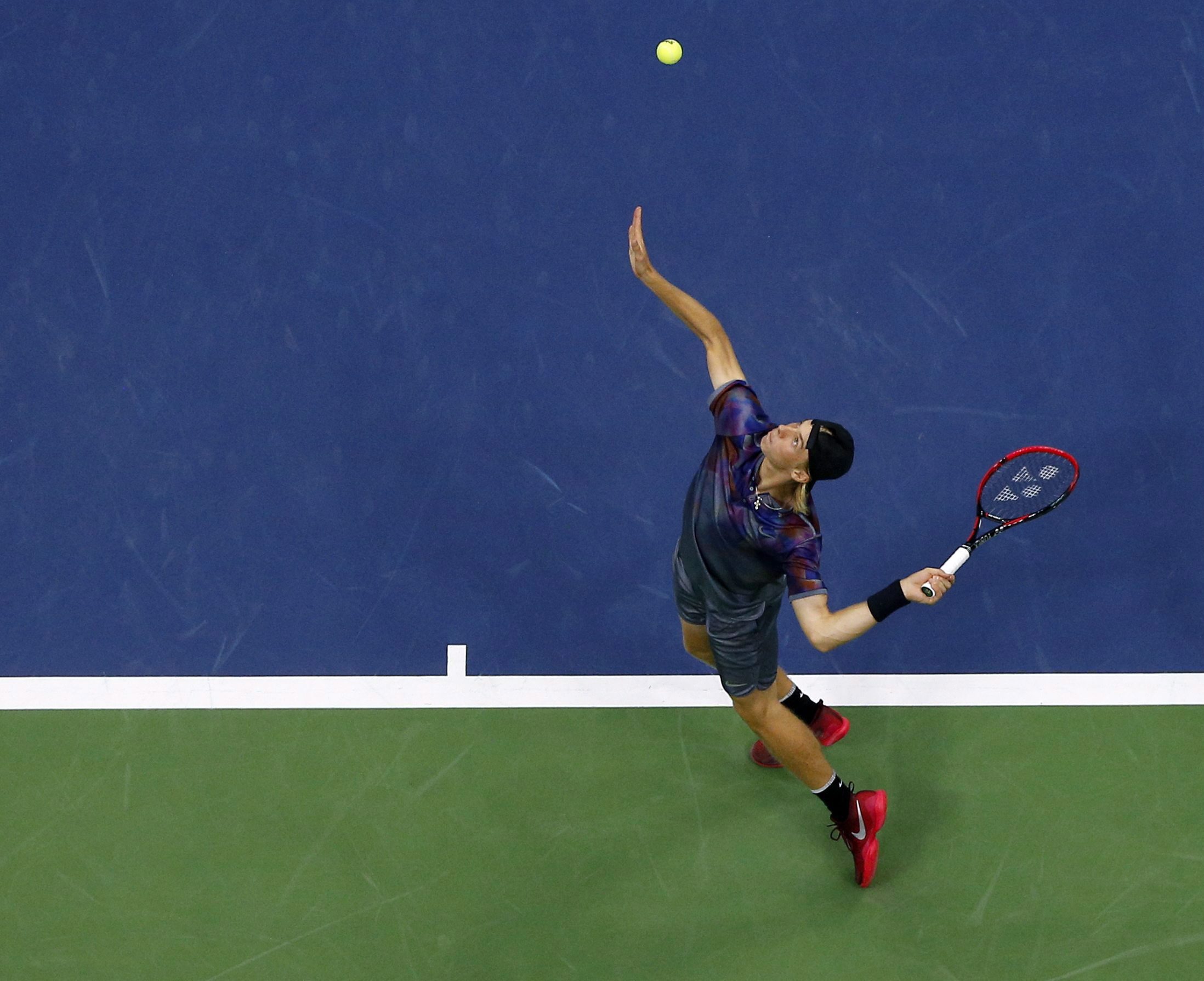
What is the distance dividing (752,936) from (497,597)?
1.71 m

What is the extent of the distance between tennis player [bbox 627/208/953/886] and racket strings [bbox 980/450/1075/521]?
721 millimetres

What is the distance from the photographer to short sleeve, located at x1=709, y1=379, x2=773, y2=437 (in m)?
4.31

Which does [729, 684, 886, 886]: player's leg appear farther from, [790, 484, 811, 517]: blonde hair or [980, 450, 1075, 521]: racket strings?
[980, 450, 1075, 521]: racket strings

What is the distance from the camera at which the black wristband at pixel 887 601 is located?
157 inches

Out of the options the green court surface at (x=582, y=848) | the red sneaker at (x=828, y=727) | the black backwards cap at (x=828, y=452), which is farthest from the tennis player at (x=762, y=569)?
the green court surface at (x=582, y=848)

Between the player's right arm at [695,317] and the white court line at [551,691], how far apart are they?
5.00 ft

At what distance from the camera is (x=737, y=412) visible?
434 cm

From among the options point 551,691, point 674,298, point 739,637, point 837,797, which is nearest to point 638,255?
point 674,298

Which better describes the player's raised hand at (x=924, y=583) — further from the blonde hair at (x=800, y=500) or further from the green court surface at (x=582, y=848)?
the green court surface at (x=582, y=848)

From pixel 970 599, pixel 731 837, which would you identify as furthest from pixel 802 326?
pixel 731 837

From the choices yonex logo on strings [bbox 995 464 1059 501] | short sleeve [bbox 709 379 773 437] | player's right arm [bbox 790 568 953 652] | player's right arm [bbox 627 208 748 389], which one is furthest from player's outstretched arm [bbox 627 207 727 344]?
yonex logo on strings [bbox 995 464 1059 501]

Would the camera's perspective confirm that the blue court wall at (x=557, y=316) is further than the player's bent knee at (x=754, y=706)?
Yes

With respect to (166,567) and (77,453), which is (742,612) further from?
(77,453)

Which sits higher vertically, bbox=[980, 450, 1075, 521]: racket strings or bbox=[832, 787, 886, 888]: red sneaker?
bbox=[980, 450, 1075, 521]: racket strings
